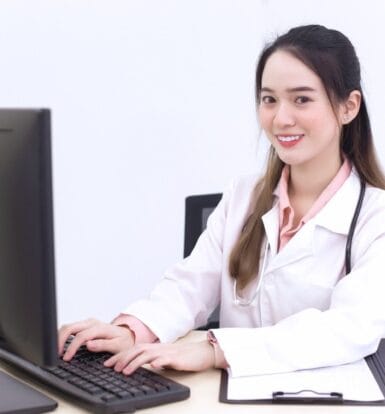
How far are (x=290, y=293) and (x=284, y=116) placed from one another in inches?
13.7

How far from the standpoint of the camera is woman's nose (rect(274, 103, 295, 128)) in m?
1.58

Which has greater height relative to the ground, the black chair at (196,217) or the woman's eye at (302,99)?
the woman's eye at (302,99)

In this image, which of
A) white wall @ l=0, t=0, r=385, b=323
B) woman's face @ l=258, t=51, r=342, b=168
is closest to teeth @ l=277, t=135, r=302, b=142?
woman's face @ l=258, t=51, r=342, b=168

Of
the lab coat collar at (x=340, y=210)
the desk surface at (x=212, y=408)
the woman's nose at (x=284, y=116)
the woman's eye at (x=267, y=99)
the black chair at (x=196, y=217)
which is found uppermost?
the woman's eye at (x=267, y=99)

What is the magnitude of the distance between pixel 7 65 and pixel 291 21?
1.05m

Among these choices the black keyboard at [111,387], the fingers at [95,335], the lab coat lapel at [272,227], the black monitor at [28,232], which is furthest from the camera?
the lab coat lapel at [272,227]

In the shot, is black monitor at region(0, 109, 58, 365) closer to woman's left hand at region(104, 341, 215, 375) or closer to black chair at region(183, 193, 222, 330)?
woman's left hand at region(104, 341, 215, 375)

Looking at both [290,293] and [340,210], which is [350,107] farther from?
[290,293]

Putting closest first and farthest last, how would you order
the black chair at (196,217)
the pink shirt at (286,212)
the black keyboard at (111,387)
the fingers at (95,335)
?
the black keyboard at (111,387) < the fingers at (95,335) < the pink shirt at (286,212) < the black chair at (196,217)

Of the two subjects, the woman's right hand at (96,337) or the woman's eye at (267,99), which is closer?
the woman's right hand at (96,337)

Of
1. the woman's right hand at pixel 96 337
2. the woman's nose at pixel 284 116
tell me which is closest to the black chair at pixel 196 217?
the woman's nose at pixel 284 116

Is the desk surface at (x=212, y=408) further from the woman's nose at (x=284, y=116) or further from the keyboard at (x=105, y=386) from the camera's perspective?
the woman's nose at (x=284, y=116)

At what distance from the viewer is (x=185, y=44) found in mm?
2967

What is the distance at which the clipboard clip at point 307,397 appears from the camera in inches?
44.7
